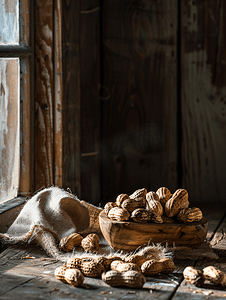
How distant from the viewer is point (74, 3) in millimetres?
1805

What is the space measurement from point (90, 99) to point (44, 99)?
433mm

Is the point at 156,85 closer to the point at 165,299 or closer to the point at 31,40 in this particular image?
the point at 31,40

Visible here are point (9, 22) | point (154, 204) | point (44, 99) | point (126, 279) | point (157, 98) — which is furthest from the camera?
point (157, 98)

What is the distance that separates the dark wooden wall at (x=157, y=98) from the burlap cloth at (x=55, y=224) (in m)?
0.67

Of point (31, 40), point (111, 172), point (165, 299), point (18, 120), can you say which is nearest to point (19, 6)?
point (31, 40)

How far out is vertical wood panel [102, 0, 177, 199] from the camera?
6.98ft

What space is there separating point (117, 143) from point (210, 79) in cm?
58

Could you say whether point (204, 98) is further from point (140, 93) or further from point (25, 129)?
point (25, 129)

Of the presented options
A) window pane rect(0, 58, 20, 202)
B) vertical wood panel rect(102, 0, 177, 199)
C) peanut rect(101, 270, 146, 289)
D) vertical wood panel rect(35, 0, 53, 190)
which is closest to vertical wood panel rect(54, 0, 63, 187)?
vertical wood panel rect(35, 0, 53, 190)

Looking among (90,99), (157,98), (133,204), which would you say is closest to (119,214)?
(133,204)

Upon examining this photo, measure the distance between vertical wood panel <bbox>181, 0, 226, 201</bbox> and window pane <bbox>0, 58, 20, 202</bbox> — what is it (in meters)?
0.93

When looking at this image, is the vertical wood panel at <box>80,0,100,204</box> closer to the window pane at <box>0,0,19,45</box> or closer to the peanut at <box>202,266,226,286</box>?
the window pane at <box>0,0,19,45</box>

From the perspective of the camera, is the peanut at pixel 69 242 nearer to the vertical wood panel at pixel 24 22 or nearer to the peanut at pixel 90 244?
the peanut at pixel 90 244

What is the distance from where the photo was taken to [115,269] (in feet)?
3.20
